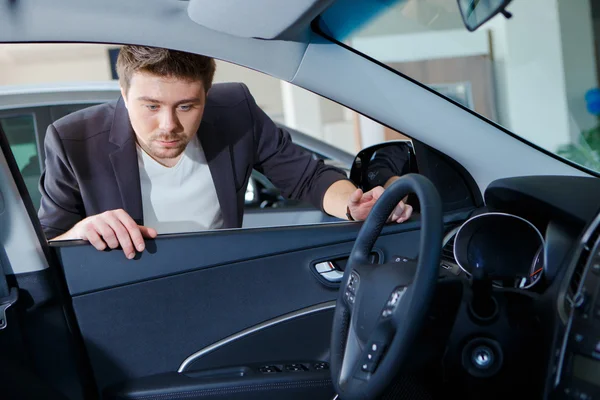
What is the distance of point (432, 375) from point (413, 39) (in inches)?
28.8

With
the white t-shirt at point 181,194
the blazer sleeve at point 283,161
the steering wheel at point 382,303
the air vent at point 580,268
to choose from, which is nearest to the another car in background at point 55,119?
the blazer sleeve at point 283,161

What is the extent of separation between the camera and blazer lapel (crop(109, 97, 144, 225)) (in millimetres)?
1870

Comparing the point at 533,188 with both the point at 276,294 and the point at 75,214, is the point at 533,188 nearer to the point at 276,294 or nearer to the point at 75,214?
the point at 276,294

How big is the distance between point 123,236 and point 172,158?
0.49 m

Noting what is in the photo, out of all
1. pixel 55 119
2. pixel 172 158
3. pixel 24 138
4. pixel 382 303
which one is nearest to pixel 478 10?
pixel 382 303

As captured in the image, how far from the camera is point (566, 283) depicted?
121 cm

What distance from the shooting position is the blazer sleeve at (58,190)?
5.88ft

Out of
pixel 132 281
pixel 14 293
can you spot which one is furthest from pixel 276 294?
pixel 14 293

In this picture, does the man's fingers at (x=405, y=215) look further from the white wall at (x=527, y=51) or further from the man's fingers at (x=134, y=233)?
the man's fingers at (x=134, y=233)

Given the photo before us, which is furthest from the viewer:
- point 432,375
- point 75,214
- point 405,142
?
point 75,214

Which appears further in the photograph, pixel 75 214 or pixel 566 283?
pixel 75 214

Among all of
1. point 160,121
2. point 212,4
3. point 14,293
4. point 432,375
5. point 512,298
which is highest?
point 212,4

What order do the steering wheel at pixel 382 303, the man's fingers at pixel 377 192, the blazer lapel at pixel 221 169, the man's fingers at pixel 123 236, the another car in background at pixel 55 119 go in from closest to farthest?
the steering wheel at pixel 382 303
the man's fingers at pixel 123 236
the man's fingers at pixel 377 192
the blazer lapel at pixel 221 169
the another car in background at pixel 55 119

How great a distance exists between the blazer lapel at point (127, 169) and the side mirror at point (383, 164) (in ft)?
1.81
